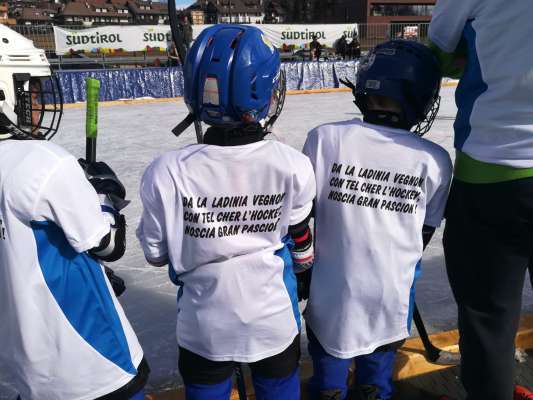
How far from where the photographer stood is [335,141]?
156cm

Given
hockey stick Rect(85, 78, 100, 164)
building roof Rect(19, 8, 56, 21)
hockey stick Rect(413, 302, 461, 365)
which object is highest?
building roof Rect(19, 8, 56, 21)

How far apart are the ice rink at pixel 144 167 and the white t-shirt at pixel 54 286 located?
6.9 inches

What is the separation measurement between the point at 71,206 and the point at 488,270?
1215mm

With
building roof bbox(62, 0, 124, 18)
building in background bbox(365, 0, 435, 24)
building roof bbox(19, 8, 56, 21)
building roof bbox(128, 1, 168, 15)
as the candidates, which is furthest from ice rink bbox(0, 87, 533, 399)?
building roof bbox(128, 1, 168, 15)

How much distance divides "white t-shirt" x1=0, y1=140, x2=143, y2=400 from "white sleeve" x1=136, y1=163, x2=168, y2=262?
0.12 meters

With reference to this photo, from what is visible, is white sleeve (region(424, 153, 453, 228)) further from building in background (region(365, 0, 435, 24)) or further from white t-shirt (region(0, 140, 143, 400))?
building in background (region(365, 0, 435, 24))

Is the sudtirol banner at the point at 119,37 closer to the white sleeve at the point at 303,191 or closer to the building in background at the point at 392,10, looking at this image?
the white sleeve at the point at 303,191

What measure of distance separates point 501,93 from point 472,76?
13 cm

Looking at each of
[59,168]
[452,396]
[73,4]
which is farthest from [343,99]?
[73,4]

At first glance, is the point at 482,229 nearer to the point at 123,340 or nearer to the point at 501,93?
the point at 501,93

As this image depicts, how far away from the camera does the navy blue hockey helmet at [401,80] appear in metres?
1.55

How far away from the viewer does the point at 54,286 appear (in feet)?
4.19

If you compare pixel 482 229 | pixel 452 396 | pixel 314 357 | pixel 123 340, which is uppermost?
pixel 482 229

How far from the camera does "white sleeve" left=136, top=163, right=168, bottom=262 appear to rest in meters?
1.34
